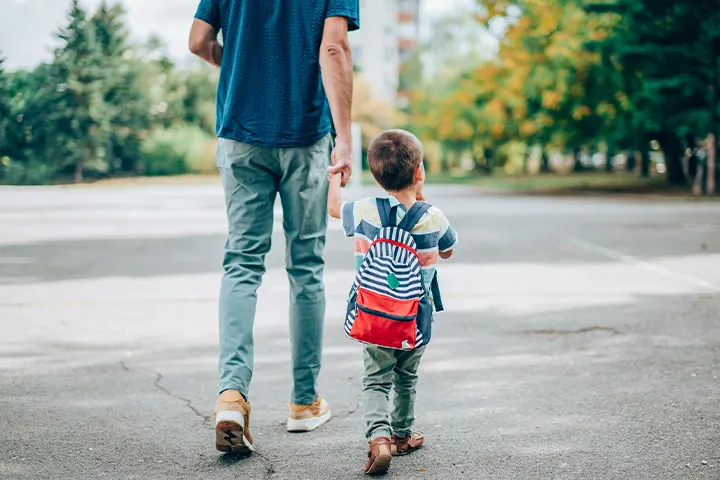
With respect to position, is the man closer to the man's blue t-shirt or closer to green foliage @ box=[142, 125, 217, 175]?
the man's blue t-shirt

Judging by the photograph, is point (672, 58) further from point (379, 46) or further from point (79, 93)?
point (379, 46)

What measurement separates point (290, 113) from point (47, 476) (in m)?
1.61

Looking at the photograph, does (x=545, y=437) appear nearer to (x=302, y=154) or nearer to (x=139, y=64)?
(x=302, y=154)

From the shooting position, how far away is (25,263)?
9.84m

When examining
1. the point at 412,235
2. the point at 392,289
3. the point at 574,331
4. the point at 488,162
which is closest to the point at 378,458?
the point at 392,289

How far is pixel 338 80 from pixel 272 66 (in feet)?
0.89

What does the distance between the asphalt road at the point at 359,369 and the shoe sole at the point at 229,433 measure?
0.07m

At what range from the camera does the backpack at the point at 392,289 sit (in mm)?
3291

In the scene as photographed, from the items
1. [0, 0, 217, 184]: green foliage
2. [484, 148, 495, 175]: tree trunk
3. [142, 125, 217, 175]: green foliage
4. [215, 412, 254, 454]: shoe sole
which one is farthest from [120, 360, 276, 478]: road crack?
[484, 148, 495, 175]: tree trunk

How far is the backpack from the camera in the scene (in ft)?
10.8

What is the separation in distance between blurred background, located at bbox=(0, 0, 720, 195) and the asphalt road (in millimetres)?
962

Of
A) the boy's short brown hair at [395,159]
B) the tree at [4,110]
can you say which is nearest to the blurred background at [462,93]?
the tree at [4,110]

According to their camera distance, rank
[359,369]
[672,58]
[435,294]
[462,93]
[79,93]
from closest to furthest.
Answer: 1. [435,294]
2. [359,369]
3. [79,93]
4. [672,58]
5. [462,93]

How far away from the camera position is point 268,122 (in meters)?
3.61
